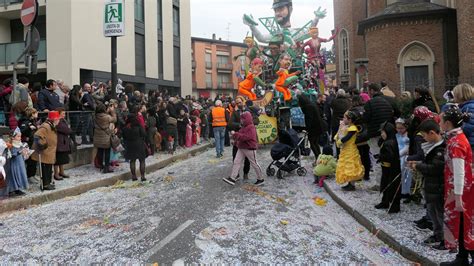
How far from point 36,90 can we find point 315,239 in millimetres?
9245

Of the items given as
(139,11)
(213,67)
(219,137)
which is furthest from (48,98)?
(213,67)

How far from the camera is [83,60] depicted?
19.4m

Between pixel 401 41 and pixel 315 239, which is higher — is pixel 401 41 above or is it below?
above

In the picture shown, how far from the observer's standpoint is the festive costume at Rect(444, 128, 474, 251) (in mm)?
3947

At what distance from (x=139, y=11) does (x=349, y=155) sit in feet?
70.3

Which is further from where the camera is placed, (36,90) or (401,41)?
(401,41)

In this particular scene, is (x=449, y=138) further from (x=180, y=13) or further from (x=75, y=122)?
(x=180, y=13)

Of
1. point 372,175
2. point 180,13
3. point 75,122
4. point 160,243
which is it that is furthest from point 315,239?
point 180,13

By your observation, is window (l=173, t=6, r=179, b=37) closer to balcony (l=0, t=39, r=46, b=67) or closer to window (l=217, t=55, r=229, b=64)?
balcony (l=0, t=39, r=46, b=67)

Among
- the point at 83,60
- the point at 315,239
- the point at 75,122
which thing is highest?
the point at 83,60

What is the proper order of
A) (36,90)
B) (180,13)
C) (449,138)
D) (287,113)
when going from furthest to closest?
(180,13) → (287,113) → (36,90) → (449,138)

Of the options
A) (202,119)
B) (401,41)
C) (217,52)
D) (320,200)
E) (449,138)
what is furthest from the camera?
(217,52)

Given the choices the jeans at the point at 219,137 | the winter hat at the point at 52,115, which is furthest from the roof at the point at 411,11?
the winter hat at the point at 52,115

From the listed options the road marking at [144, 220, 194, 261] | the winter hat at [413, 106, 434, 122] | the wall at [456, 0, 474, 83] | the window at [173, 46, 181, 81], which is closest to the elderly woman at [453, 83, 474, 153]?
the winter hat at [413, 106, 434, 122]
